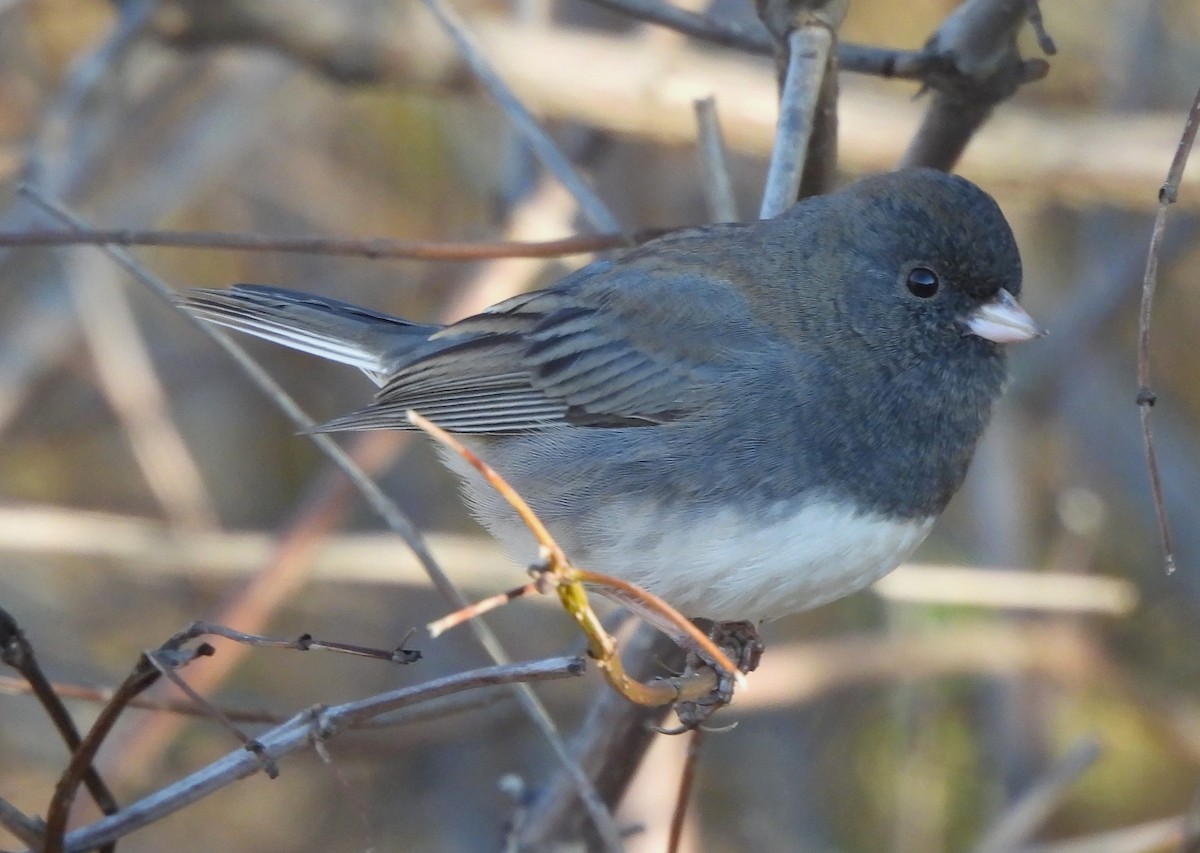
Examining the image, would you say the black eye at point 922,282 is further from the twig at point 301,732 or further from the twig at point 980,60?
the twig at point 301,732

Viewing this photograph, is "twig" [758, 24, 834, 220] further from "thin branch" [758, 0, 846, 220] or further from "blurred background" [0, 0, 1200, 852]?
"blurred background" [0, 0, 1200, 852]

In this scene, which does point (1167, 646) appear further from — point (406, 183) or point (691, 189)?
point (406, 183)

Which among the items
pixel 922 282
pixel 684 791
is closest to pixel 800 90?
pixel 922 282

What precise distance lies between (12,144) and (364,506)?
5.43ft

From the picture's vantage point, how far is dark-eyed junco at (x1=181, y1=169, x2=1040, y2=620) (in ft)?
7.18

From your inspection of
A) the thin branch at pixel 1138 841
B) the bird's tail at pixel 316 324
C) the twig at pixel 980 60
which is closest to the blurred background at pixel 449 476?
the thin branch at pixel 1138 841

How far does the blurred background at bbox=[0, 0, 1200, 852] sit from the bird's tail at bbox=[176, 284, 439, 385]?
57 centimetres

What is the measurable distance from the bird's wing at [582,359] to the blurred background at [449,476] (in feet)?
2.26

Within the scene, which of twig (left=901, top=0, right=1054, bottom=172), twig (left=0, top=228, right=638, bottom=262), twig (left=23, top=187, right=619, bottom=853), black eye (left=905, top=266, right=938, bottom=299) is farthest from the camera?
black eye (left=905, top=266, right=938, bottom=299)

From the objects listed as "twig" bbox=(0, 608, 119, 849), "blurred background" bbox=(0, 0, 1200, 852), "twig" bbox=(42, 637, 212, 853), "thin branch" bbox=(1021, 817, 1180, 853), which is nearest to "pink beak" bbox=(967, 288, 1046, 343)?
"blurred background" bbox=(0, 0, 1200, 852)

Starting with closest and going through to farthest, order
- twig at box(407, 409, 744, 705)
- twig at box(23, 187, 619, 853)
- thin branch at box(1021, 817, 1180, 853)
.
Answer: twig at box(407, 409, 744, 705), twig at box(23, 187, 619, 853), thin branch at box(1021, 817, 1180, 853)

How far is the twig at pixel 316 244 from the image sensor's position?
2.13 metres

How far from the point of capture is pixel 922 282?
2398mm

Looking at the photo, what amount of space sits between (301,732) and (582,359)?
125 centimetres
